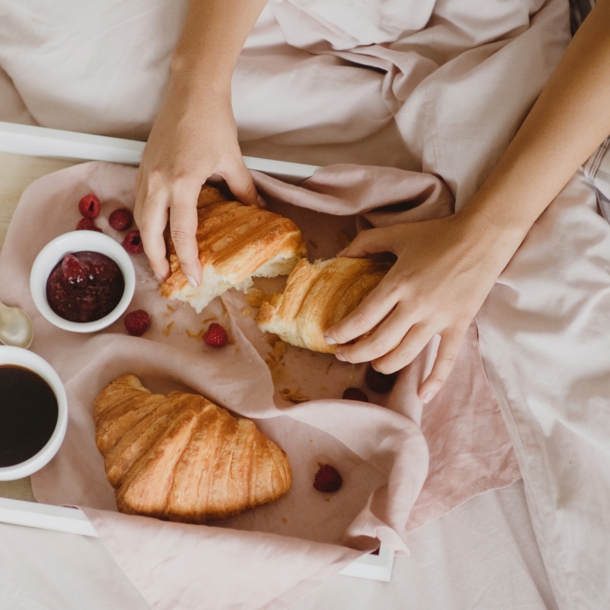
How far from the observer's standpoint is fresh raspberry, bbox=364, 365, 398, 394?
1266 millimetres

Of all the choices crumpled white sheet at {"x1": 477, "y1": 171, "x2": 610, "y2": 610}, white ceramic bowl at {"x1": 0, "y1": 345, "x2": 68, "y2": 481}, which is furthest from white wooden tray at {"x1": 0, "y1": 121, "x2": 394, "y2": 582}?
crumpled white sheet at {"x1": 477, "y1": 171, "x2": 610, "y2": 610}

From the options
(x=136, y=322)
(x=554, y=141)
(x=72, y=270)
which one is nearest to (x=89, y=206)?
(x=72, y=270)

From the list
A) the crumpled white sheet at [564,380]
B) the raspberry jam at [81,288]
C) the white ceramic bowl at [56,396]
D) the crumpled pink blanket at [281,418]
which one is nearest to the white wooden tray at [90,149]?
the crumpled pink blanket at [281,418]

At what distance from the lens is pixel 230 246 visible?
1.23 m

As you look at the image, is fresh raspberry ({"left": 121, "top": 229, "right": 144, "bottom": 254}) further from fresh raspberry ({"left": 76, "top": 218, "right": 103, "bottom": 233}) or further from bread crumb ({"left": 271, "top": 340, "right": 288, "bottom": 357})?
bread crumb ({"left": 271, "top": 340, "right": 288, "bottom": 357})

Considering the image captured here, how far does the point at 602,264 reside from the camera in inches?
44.9

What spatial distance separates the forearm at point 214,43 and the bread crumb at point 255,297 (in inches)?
17.9

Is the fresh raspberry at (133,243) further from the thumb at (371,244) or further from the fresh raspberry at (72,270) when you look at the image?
the thumb at (371,244)

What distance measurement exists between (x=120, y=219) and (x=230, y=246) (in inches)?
11.4

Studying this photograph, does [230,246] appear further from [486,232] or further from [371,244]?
[486,232]

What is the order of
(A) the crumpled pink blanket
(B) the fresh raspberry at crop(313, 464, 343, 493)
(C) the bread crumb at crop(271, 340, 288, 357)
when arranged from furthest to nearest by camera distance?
(C) the bread crumb at crop(271, 340, 288, 357), (B) the fresh raspberry at crop(313, 464, 343, 493), (A) the crumpled pink blanket

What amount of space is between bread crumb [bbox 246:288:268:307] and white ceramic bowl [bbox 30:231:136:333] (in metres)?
0.26

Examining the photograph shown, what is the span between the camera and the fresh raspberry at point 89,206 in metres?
1.31

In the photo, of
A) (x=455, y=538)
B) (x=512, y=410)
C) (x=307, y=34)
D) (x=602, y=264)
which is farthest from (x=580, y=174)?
(x=455, y=538)
